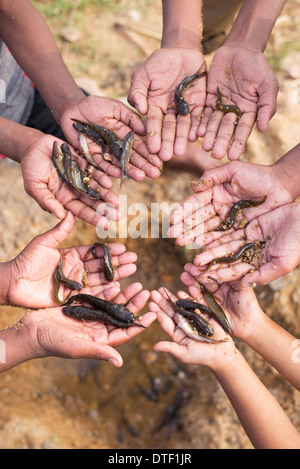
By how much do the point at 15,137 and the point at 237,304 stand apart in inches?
108

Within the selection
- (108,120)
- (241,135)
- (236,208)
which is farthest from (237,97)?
(108,120)

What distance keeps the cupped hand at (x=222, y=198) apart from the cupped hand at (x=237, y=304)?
372mm

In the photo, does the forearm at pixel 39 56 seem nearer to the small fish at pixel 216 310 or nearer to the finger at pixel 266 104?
the finger at pixel 266 104

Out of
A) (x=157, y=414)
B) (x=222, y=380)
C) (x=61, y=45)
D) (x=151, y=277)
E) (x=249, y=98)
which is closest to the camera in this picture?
(x=222, y=380)

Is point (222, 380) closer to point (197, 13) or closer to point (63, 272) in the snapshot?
point (63, 272)

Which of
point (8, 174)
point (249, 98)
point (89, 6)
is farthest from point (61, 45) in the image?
point (249, 98)

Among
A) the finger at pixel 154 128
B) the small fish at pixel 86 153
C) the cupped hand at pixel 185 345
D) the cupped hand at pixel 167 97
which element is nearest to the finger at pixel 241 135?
the cupped hand at pixel 167 97

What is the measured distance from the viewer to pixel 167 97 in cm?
425

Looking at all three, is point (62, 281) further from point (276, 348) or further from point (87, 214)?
point (276, 348)

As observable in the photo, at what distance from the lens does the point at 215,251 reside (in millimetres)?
3641

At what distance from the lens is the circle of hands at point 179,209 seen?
330 centimetres

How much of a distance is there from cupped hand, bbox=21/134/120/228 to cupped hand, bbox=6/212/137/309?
7.4 inches

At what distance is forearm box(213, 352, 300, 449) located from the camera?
3.22m
